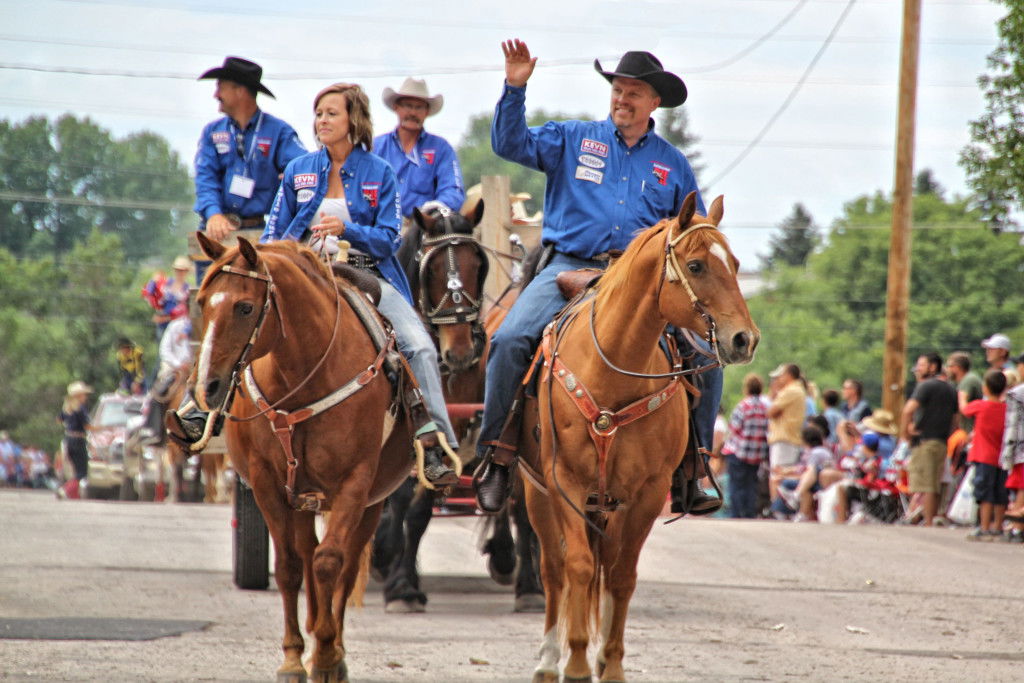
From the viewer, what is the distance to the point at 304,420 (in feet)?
24.5

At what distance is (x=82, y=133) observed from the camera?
65062 millimetres

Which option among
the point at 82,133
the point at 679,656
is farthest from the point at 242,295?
the point at 82,133

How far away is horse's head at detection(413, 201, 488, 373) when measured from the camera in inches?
400

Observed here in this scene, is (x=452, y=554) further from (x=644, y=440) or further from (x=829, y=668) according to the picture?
(x=644, y=440)

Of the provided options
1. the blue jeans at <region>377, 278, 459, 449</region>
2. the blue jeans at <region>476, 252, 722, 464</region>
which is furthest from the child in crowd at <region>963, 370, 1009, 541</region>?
the blue jeans at <region>377, 278, 459, 449</region>

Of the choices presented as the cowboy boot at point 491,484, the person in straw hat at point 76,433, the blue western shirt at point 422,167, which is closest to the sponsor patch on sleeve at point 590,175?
the cowboy boot at point 491,484

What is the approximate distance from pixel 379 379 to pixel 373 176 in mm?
1320

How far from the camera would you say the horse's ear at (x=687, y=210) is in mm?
6677

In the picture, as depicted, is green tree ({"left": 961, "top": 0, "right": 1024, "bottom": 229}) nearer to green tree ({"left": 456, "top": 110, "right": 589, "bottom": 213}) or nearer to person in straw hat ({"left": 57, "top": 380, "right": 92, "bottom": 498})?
person in straw hat ({"left": 57, "top": 380, "right": 92, "bottom": 498})

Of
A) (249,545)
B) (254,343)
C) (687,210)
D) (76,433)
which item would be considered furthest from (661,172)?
(76,433)

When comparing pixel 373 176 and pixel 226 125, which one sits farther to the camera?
pixel 226 125

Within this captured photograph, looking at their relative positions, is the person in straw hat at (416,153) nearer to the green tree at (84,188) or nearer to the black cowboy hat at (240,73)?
the black cowboy hat at (240,73)

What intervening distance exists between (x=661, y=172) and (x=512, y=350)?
1.32 metres

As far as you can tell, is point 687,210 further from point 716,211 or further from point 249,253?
point 249,253
